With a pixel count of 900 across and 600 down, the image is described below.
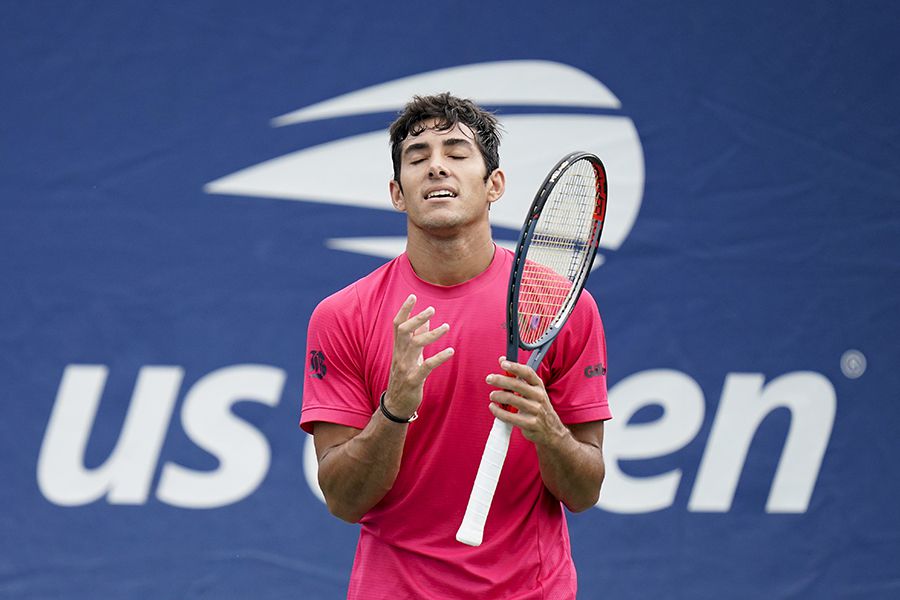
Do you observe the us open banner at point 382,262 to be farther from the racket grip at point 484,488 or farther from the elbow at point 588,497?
the racket grip at point 484,488

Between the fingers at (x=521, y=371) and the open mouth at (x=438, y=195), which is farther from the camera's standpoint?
the open mouth at (x=438, y=195)

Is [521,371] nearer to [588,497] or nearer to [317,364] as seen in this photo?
[588,497]

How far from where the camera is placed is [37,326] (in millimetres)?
4230

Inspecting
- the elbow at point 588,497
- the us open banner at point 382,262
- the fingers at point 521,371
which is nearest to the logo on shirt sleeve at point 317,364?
the fingers at point 521,371

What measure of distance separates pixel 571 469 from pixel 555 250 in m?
0.54

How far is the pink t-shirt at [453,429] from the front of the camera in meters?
2.52

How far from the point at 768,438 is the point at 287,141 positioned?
211 centimetres

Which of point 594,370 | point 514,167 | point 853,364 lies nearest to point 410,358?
point 594,370

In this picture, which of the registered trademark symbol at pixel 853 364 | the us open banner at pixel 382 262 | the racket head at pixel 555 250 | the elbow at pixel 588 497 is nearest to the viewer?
the racket head at pixel 555 250

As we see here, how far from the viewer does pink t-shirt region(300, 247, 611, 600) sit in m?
2.52

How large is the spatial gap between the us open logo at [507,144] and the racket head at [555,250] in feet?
5.30

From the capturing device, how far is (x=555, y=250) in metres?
2.72

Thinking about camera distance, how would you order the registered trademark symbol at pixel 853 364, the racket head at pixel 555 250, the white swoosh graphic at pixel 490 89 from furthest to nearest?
the registered trademark symbol at pixel 853 364 → the white swoosh graphic at pixel 490 89 → the racket head at pixel 555 250

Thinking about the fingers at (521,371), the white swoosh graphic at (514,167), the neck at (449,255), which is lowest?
the fingers at (521,371)
